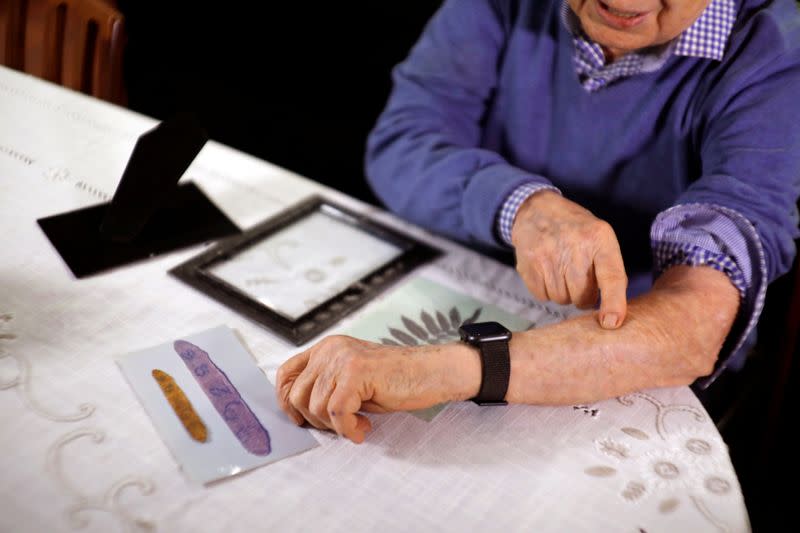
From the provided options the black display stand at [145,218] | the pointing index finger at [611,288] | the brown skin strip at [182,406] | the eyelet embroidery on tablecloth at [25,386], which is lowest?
the eyelet embroidery on tablecloth at [25,386]

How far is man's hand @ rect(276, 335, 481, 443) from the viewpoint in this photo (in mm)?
798

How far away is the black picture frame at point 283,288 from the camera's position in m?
0.96

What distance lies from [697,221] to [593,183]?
295 mm

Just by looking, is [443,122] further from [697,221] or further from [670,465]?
[670,465]

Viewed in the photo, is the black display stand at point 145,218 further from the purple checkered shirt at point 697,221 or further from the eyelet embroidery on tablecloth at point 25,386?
the purple checkered shirt at point 697,221

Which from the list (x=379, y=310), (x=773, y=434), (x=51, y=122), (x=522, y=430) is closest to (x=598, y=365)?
(x=522, y=430)

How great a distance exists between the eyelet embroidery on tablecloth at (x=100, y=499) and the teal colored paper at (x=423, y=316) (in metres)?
0.33

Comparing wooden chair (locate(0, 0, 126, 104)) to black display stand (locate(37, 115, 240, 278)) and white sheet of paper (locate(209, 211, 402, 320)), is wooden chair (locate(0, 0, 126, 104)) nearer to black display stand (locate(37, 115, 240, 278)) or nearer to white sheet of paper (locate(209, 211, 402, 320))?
black display stand (locate(37, 115, 240, 278))

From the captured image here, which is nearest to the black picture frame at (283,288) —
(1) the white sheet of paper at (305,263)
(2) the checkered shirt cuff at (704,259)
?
(1) the white sheet of paper at (305,263)

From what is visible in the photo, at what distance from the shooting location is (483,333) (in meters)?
0.89

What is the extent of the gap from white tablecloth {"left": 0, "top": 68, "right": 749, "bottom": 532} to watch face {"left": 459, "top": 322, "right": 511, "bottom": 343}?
0.08 metres

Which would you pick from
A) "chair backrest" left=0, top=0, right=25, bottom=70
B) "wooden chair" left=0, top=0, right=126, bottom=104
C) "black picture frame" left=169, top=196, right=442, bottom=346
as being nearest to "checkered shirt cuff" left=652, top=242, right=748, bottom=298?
"black picture frame" left=169, top=196, right=442, bottom=346

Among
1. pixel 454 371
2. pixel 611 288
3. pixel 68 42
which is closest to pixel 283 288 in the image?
pixel 454 371

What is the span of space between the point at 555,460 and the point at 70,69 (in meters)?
1.34
